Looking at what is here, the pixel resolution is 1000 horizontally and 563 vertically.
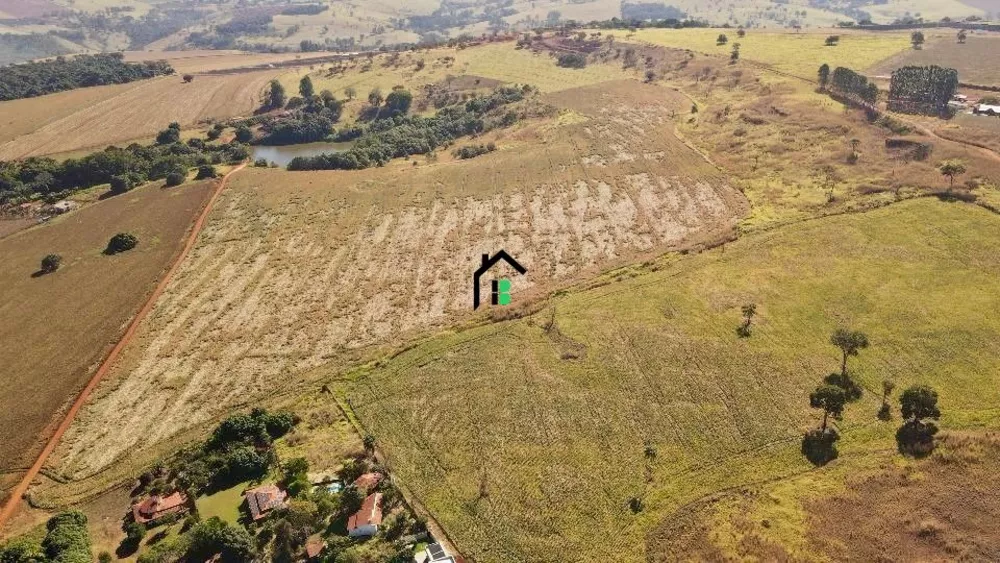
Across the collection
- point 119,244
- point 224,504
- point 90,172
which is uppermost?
point 90,172

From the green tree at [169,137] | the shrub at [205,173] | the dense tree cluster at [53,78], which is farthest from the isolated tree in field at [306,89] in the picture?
the dense tree cluster at [53,78]

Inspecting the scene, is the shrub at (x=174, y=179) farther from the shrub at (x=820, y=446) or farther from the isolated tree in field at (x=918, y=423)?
the isolated tree in field at (x=918, y=423)

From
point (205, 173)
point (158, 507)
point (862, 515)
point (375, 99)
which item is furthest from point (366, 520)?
point (375, 99)

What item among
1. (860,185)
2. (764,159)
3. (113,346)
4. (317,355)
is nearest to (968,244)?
(860,185)

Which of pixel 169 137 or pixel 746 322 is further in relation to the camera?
pixel 169 137

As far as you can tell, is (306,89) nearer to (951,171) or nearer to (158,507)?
(158,507)

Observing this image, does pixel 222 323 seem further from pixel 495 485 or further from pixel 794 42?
pixel 794 42

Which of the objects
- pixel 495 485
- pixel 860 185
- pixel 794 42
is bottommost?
pixel 495 485

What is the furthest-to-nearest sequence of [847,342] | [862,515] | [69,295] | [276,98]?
[276,98], [69,295], [847,342], [862,515]
